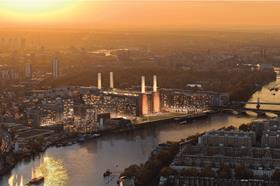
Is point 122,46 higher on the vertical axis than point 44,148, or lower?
higher

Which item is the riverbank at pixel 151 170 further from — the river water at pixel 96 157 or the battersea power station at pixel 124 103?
the battersea power station at pixel 124 103

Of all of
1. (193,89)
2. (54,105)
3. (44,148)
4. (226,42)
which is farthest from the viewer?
(226,42)

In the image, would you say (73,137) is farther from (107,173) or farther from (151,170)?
(151,170)

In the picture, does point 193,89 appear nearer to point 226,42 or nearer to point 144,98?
point 144,98

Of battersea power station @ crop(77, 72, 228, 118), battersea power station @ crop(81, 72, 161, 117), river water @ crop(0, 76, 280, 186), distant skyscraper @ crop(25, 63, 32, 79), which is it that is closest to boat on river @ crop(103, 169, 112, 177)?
river water @ crop(0, 76, 280, 186)

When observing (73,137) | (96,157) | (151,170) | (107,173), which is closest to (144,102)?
(73,137)

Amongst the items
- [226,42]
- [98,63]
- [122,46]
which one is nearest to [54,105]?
[98,63]

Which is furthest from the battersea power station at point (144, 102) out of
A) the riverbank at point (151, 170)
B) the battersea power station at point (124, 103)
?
the riverbank at point (151, 170)

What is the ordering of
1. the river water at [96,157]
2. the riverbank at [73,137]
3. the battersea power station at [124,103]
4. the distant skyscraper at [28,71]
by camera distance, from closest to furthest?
the river water at [96,157], the riverbank at [73,137], the battersea power station at [124,103], the distant skyscraper at [28,71]

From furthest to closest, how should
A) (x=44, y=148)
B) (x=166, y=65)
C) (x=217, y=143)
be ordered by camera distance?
1. (x=166, y=65)
2. (x=44, y=148)
3. (x=217, y=143)
